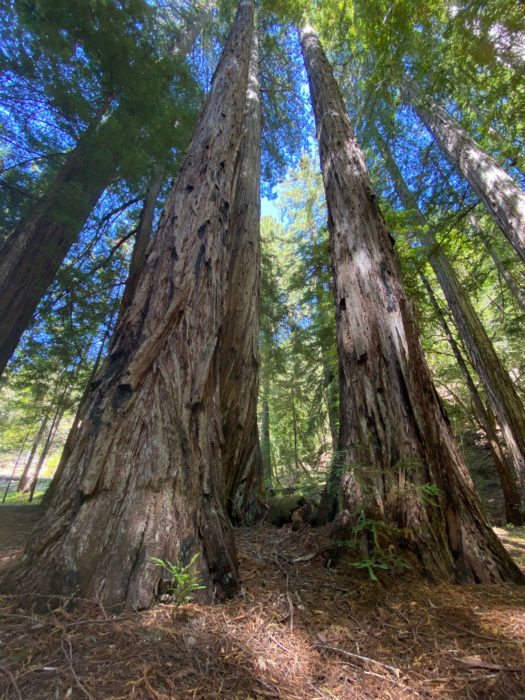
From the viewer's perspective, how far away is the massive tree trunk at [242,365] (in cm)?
328

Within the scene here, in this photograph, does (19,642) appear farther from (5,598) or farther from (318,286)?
(318,286)

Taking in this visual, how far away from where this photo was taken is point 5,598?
1.35 meters

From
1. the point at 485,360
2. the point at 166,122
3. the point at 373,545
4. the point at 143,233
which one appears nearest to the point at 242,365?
the point at 373,545

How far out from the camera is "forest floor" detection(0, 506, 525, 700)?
981mm

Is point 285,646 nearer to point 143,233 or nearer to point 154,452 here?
point 154,452

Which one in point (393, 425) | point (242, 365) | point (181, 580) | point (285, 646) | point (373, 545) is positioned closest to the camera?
point (285, 646)

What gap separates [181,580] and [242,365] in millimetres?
2455

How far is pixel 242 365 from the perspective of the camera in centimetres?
369

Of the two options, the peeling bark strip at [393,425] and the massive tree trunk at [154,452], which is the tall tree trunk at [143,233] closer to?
the massive tree trunk at [154,452]

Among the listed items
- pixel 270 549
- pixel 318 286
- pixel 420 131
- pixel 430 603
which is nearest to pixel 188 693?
pixel 430 603

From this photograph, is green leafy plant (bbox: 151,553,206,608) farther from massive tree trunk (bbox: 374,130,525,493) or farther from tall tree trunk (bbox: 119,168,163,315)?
massive tree trunk (bbox: 374,130,525,493)

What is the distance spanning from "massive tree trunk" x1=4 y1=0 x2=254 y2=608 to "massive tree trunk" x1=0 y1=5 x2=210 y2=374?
2840 mm

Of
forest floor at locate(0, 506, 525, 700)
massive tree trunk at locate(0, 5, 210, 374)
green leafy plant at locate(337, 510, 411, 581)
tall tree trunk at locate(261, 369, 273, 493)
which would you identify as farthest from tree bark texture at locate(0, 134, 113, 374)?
tall tree trunk at locate(261, 369, 273, 493)

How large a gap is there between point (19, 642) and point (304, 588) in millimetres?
1364
